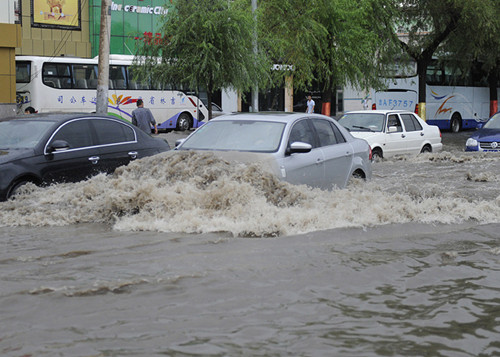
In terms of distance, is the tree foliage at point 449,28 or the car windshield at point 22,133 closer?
the car windshield at point 22,133

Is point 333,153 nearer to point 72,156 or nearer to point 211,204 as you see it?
point 211,204

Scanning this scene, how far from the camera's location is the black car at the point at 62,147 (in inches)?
405

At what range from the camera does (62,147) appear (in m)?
10.8

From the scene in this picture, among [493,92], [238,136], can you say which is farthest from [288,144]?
[493,92]

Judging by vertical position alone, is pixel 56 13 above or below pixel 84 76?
above

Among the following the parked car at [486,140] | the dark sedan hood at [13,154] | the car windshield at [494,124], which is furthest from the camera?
the car windshield at [494,124]

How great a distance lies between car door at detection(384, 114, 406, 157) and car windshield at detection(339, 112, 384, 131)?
234mm

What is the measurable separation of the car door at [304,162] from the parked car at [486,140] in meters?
11.5

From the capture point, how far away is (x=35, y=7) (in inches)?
1698

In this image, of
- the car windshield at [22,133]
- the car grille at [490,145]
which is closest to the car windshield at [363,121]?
the car grille at [490,145]

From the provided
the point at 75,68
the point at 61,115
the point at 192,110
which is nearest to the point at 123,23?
the point at 192,110

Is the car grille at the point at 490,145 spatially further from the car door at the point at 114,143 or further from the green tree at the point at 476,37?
the car door at the point at 114,143

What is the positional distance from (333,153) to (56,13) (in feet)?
121

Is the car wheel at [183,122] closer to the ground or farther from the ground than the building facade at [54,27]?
closer to the ground
